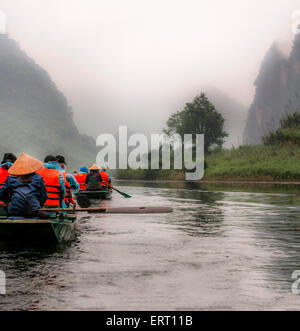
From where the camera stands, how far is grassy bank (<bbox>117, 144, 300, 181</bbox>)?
44966 millimetres

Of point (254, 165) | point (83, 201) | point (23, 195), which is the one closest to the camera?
point (23, 195)

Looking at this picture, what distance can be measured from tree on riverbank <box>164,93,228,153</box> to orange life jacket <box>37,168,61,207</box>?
65.4 metres

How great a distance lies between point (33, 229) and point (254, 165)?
135 feet

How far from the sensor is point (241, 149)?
57.5 m

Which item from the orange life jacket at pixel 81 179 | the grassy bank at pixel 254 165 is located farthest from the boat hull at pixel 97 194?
the grassy bank at pixel 254 165

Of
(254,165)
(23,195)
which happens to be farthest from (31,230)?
(254,165)

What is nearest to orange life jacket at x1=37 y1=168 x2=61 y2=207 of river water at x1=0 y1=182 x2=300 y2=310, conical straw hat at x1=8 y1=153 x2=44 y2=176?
river water at x1=0 y1=182 x2=300 y2=310

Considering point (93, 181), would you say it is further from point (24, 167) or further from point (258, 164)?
point (258, 164)

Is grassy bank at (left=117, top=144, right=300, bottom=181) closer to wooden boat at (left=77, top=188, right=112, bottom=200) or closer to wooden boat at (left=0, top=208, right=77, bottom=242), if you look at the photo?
wooden boat at (left=77, top=188, right=112, bottom=200)

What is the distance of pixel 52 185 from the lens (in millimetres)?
10594

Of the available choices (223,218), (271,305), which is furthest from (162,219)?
(271,305)

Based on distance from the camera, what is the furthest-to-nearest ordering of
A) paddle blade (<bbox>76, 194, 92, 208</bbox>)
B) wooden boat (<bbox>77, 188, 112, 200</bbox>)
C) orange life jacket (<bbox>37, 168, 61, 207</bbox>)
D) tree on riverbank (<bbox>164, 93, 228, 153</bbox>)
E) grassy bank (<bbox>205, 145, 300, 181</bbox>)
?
tree on riverbank (<bbox>164, 93, 228, 153</bbox>) < grassy bank (<bbox>205, 145, 300, 181</bbox>) < wooden boat (<bbox>77, 188, 112, 200</bbox>) < paddle blade (<bbox>76, 194, 92, 208</bbox>) < orange life jacket (<bbox>37, 168, 61, 207</bbox>)
